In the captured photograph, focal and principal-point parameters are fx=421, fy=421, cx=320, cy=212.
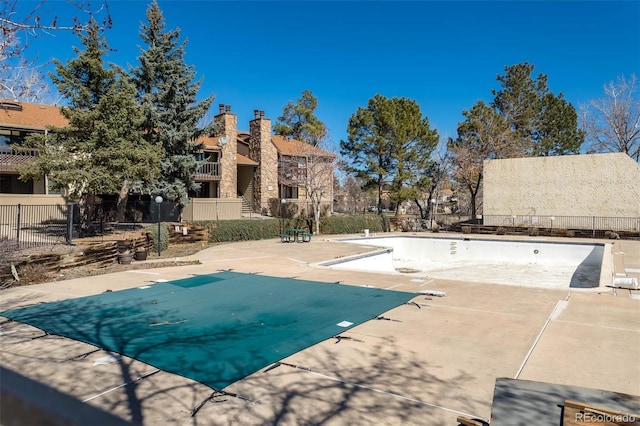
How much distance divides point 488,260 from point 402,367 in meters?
19.5

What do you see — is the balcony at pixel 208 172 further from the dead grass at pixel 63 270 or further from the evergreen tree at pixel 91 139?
the dead grass at pixel 63 270

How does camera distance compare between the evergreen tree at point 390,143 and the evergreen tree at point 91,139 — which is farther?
the evergreen tree at point 390,143

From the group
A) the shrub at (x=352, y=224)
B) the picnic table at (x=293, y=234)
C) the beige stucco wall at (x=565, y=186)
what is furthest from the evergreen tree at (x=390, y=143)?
the picnic table at (x=293, y=234)

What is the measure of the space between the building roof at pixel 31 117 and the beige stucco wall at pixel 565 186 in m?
29.4

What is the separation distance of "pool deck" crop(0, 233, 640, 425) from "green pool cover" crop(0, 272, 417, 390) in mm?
277

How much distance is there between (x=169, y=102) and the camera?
81.0 ft

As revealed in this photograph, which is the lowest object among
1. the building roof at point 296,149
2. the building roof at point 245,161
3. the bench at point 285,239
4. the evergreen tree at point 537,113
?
the bench at point 285,239

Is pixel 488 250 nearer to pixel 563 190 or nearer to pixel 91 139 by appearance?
pixel 563 190

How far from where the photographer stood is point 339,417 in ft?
12.8

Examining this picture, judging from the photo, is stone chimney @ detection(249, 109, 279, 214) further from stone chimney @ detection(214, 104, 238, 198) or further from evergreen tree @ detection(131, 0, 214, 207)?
evergreen tree @ detection(131, 0, 214, 207)

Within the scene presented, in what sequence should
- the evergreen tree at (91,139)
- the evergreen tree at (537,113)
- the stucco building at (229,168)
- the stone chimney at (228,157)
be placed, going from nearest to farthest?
the evergreen tree at (91,139), the stucco building at (229,168), the stone chimney at (228,157), the evergreen tree at (537,113)

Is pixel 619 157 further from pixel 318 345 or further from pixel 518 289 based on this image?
pixel 318 345

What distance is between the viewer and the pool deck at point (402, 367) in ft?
13.3

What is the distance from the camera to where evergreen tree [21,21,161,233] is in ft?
50.1
